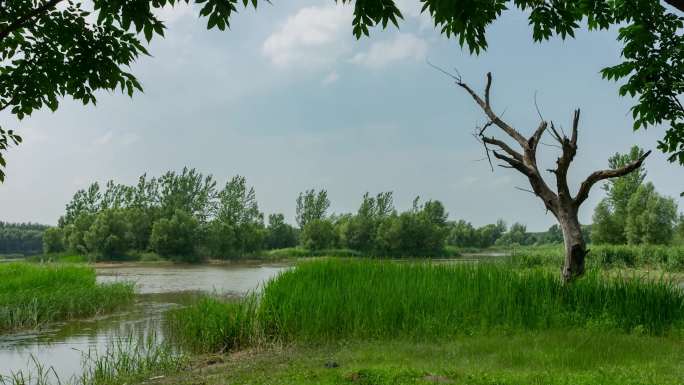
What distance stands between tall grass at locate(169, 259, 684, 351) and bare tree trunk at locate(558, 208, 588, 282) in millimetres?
282

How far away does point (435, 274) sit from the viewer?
11.6 metres

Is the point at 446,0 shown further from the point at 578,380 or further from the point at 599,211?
the point at 599,211

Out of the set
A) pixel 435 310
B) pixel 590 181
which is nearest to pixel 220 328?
pixel 435 310

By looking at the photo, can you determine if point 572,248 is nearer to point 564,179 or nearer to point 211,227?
point 564,179

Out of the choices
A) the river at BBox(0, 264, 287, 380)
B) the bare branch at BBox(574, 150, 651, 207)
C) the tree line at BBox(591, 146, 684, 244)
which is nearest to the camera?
the river at BBox(0, 264, 287, 380)

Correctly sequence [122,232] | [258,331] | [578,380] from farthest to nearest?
[122,232]
[258,331]
[578,380]

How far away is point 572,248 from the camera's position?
11.1 metres

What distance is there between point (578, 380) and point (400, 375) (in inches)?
76.1

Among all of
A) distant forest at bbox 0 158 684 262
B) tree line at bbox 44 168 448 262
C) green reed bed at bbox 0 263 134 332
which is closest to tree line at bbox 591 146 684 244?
distant forest at bbox 0 158 684 262

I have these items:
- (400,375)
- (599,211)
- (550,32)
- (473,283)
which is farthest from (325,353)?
(599,211)

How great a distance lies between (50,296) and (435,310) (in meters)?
11.9

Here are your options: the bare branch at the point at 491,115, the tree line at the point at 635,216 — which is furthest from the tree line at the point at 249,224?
the bare branch at the point at 491,115

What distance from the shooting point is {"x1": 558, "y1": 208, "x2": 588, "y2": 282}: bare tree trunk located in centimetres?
1106

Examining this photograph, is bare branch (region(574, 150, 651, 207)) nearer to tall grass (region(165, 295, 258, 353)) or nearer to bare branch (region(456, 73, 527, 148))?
bare branch (region(456, 73, 527, 148))
